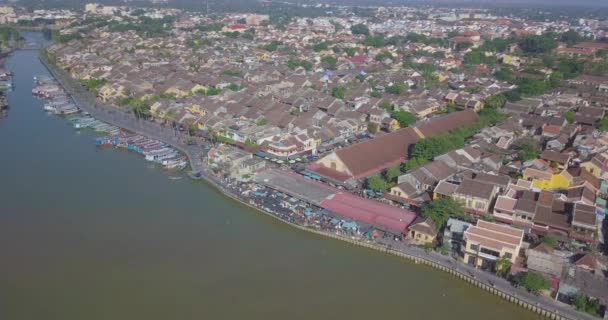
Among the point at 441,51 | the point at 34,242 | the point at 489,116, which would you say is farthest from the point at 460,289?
the point at 441,51

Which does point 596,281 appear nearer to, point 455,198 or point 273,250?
point 455,198

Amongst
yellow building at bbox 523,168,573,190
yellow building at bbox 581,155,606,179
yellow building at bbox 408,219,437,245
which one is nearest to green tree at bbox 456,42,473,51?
yellow building at bbox 581,155,606,179

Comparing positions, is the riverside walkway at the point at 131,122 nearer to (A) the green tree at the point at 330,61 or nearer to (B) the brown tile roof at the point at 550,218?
(B) the brown tile roof at the point at 550,218

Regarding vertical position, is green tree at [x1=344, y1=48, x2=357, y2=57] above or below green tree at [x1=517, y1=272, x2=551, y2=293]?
above

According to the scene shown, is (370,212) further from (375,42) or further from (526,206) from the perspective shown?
(375,42)

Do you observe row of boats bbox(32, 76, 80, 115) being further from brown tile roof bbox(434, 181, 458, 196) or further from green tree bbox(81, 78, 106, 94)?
brown tile roof bbox(434, 181, 458, 196)

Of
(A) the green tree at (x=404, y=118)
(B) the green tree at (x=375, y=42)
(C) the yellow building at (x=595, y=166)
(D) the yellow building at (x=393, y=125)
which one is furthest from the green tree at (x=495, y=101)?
(B) the green tree at (x=375, y=42)

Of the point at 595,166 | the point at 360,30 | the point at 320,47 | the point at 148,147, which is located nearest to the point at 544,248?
the point at 595,166
